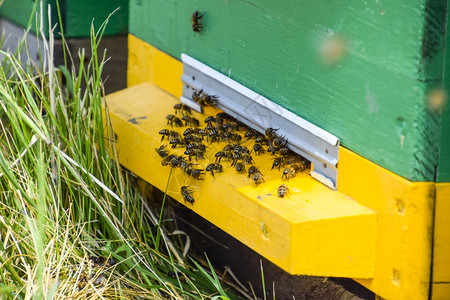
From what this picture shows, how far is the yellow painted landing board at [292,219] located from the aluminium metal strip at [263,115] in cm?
10

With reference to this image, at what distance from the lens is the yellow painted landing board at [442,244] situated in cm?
251

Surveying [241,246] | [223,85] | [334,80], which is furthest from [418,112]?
[241,246]

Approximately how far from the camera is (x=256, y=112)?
322 cm

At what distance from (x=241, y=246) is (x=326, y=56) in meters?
1.27

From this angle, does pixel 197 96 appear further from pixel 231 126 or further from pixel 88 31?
pixel 88 31

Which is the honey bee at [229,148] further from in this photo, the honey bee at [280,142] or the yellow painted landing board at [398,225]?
the yellow painted landing board at [398,225]

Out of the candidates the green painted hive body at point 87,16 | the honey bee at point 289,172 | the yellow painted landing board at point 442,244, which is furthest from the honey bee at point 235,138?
the green painted hive body at point 87,16

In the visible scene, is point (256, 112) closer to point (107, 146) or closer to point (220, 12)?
point (220, 12)

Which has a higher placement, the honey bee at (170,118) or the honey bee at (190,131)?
the honey bee at (170,118)

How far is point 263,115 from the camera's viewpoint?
3176 mm

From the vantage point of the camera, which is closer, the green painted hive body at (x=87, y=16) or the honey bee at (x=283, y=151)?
the honey bee at (x=283, y=151)

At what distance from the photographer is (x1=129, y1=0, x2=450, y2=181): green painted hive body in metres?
2.40

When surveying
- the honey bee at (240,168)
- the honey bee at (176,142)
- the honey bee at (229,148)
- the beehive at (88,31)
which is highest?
the beehive at (88,31)

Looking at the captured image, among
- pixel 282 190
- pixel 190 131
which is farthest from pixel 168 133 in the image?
pixel 282 190
